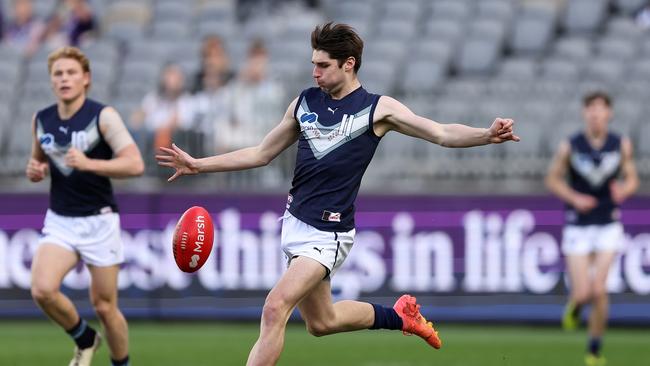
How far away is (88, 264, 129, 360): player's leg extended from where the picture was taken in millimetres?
10727

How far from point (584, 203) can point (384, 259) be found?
3.47 metres

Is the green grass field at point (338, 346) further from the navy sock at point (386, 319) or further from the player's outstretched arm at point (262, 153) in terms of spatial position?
the player's outstretched arm at point (262, 153)

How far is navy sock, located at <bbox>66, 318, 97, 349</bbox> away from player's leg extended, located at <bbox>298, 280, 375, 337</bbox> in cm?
202

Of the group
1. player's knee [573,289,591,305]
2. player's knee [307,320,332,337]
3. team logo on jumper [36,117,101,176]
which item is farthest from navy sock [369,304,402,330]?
player's knee [573,289,591,305]

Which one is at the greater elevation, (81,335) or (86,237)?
(86,237)

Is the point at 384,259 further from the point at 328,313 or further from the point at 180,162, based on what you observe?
the point at 180,162

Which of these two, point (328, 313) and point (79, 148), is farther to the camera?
point (79, 148)

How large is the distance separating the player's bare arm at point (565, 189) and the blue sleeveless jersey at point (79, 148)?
17.7 ft

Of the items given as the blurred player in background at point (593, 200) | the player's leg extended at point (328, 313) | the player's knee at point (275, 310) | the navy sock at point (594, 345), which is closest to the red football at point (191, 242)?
the player's knee at point (275, 310)

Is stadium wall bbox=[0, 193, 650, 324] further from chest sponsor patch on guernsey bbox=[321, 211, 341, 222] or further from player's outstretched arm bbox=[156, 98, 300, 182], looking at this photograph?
chest sponsor patch on guernsey bbox=[321, 211, 341, 222]

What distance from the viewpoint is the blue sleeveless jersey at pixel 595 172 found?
14492 mm

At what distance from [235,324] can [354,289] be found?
157 cm

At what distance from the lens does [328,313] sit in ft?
31.6

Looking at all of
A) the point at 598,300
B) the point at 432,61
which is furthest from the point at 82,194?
the point at 432,61
